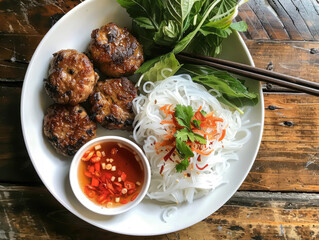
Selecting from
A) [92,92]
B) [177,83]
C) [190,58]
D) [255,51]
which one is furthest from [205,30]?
[92,92]

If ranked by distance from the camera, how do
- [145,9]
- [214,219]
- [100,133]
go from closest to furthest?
[145,9] → [100,133] → [214,219]

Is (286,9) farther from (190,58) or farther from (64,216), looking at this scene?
(64,216)

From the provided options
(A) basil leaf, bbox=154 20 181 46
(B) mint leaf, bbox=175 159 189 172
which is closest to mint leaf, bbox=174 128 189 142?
(B) mint leaf, bbox=175 159 189 172

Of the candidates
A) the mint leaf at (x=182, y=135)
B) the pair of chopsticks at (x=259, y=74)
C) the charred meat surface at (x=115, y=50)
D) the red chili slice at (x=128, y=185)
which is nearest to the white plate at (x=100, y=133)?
the pair of chopsticks at (x=259, y=74)

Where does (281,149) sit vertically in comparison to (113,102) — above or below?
below

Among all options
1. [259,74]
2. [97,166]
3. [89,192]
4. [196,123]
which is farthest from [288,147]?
[89,192]

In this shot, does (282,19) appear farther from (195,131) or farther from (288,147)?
(195,131)
